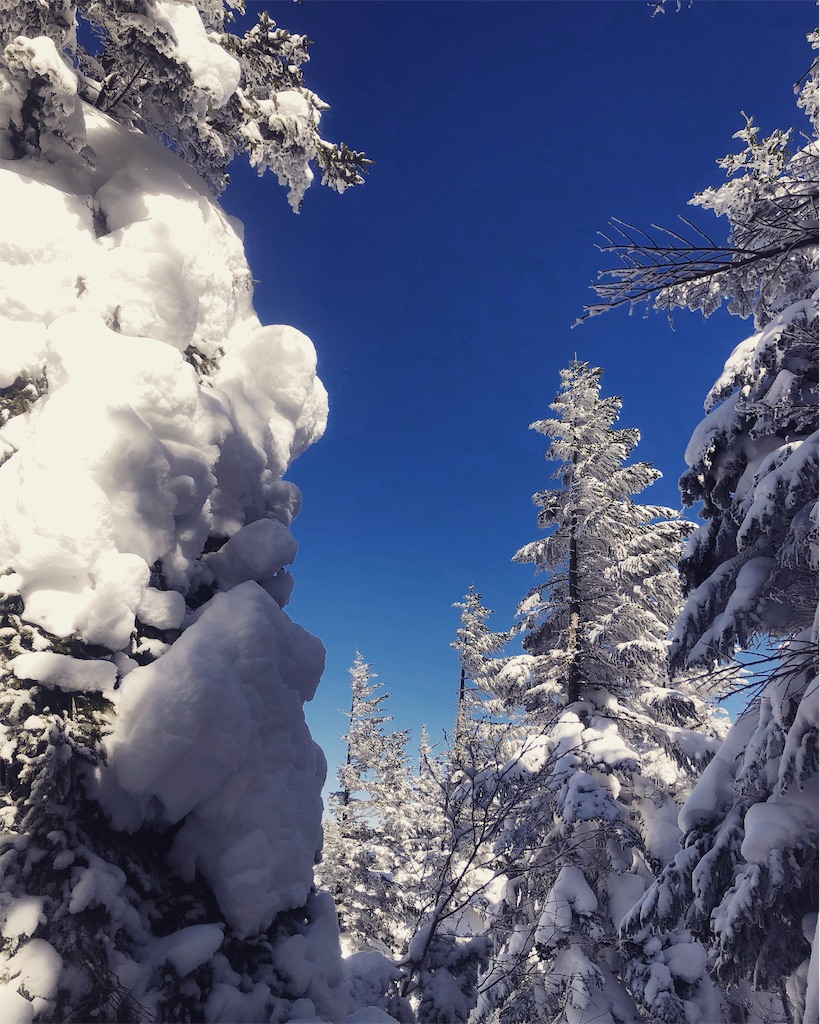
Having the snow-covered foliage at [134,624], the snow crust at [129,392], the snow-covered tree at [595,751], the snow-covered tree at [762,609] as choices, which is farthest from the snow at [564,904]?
the snow crust at [129,392]

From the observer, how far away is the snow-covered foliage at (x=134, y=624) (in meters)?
4.50

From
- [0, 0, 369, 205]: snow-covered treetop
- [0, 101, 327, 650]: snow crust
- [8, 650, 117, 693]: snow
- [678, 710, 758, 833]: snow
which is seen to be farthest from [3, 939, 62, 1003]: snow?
[0, 0, 369, 205]: snow-covered treetop

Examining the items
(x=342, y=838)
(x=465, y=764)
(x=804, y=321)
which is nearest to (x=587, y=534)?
(x=465, y=764)

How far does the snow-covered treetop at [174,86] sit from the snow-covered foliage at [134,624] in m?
0.05

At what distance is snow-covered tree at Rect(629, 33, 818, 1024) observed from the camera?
425 centimetres

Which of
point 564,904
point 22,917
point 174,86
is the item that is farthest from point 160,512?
point 564,904

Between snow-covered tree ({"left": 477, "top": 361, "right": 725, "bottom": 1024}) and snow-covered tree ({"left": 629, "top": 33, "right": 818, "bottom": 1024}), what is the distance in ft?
7.43

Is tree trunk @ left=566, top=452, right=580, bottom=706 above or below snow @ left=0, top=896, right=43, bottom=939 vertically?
above

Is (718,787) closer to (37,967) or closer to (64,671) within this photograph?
(37,967)

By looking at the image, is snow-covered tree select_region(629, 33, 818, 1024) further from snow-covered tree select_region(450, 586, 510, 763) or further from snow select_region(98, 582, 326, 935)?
snow-covered tree select_region(450, 586, 510, 763)

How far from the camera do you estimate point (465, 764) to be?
348 inches

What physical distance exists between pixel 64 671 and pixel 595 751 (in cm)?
806

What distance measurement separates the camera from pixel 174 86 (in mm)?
7488

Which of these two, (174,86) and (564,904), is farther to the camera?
(564,904)
